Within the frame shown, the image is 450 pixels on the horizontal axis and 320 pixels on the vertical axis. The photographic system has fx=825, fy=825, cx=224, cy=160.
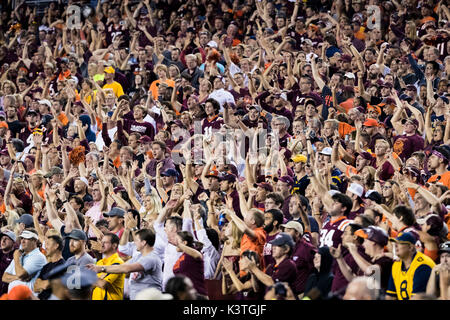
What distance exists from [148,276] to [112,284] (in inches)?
13.5

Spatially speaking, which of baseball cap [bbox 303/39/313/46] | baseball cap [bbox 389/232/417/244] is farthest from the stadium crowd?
baseball cap [bbox 303/39/313/46]

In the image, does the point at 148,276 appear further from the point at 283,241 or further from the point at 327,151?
the point at 327,151

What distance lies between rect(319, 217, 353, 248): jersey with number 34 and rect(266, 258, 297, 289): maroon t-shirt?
0.64 metres

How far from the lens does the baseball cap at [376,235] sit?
6.66 meters

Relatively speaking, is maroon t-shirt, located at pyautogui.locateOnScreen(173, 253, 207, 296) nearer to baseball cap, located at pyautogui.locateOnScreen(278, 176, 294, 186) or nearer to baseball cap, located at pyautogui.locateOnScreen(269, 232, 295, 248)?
baseball cap, located at pyautogui.locateOnScreen(269, 232, 295, 248)

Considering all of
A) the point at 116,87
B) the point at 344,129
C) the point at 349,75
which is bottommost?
the point at 344,129

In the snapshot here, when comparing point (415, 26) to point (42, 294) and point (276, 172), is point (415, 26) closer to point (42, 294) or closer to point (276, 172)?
point (276, 172)

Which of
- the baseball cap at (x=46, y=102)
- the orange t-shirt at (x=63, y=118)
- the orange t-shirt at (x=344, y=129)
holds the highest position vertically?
the baseball cap at (x=46, y=102)

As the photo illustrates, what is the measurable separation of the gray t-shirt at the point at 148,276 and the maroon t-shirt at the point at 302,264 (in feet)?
4.00

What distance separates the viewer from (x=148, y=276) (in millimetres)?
7355

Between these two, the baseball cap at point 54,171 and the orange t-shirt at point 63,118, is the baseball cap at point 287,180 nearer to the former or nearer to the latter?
the baseball cap at point 54,171

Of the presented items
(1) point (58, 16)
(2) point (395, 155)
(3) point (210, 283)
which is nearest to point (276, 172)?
(2) point (395, 155)

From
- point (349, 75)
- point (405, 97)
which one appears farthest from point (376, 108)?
point (349, 75)

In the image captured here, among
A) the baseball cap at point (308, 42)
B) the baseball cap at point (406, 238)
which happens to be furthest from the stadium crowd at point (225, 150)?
the baseball cap at point (308, 42)
